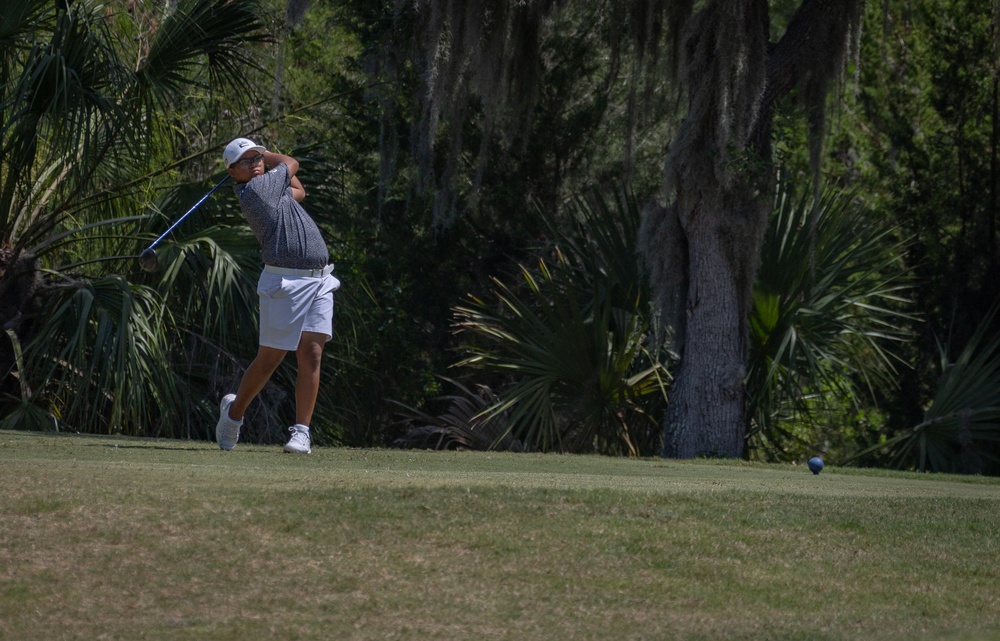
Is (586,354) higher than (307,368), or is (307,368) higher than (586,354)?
(586,354)

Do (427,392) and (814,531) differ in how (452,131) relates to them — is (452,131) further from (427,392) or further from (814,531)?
(814,531)

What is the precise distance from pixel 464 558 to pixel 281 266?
286 cm

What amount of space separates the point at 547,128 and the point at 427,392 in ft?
11.1

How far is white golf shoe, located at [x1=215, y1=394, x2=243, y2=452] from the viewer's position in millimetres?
7973

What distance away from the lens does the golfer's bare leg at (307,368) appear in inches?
302

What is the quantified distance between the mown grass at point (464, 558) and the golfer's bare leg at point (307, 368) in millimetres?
980

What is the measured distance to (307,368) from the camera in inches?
306

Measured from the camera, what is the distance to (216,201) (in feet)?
43.1

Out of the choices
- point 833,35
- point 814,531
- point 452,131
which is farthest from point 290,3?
point 814,531

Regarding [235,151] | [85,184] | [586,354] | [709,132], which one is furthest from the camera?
[586,354]

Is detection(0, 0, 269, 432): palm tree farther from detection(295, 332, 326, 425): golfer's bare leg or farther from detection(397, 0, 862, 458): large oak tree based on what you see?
detection(295, 332, 326, 425): golfer's bare leg

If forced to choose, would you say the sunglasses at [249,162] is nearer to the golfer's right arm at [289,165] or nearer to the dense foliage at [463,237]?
the golfer's right arm at [289,165]

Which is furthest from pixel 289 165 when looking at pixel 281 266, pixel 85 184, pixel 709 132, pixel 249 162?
pixel 85 184

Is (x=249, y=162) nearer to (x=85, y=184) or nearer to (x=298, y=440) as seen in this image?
(x=298, y=440)
